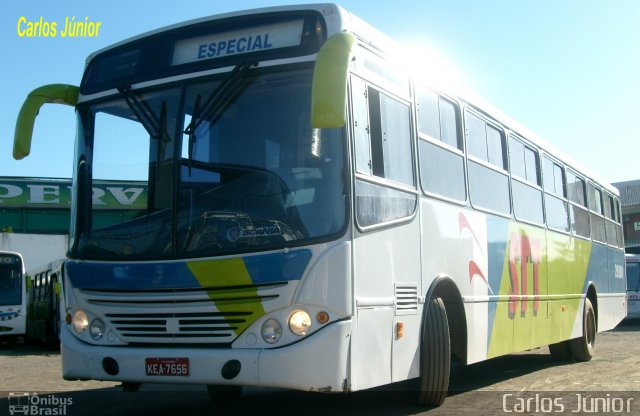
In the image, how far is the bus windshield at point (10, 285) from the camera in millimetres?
24281

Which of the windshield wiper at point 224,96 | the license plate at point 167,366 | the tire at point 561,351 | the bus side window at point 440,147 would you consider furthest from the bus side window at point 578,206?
the license plate at point 167,366

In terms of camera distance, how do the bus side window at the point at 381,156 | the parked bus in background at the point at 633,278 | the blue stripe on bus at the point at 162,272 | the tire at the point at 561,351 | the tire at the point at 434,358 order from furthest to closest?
the parked bus in background at the point at 633,278 < the tire at the point at 561,351 < the tire at the point at 434,358 < the bus side window at the point at 381,156 < the blue stripe on bus at the point at 162,272

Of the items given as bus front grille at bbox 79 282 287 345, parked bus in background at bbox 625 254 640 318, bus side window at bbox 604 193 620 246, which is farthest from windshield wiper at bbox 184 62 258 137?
parked bus in background at bbox 625 254 640 318

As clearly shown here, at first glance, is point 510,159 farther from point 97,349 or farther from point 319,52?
point 97,349

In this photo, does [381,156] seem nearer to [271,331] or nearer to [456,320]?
[271,331]

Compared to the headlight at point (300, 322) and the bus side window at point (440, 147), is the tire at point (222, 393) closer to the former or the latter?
the headlight at point (300, 322)

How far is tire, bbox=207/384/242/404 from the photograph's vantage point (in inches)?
354

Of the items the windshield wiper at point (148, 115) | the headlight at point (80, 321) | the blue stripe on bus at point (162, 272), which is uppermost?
the windshield wiper at point (148, 115)

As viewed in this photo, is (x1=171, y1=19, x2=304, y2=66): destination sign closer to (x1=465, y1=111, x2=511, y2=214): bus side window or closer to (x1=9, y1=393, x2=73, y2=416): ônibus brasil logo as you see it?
(x1=465, y1=111, x2=511, y2=214): bus side window

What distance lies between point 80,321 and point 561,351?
9.78 metres

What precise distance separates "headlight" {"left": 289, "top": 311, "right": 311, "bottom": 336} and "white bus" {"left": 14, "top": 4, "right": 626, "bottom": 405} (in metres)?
0.01

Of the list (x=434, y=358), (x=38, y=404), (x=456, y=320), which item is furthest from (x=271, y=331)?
(x=38, y=404)

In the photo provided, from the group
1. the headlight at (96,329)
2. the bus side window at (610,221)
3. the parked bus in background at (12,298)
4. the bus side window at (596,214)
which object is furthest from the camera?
the parked bus in background at (12,298)

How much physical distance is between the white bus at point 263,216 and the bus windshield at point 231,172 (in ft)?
0.04
